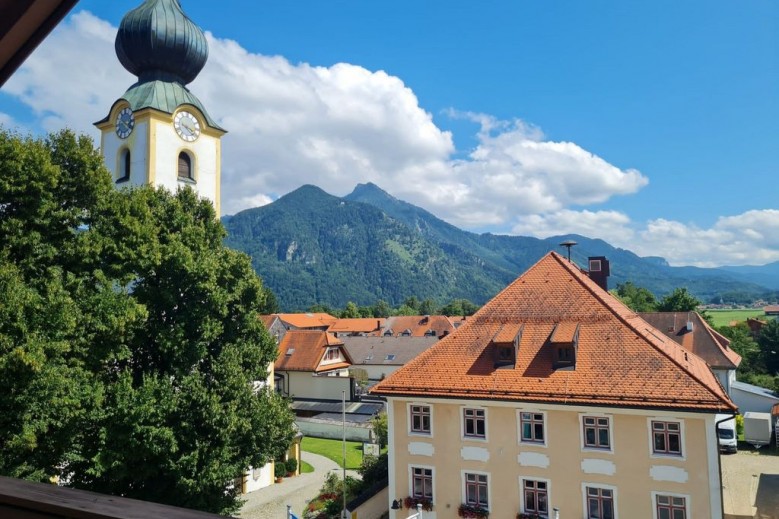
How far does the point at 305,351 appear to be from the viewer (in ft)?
159

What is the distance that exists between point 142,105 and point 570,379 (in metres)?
21.9

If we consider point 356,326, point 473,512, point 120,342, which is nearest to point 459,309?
point 356,326

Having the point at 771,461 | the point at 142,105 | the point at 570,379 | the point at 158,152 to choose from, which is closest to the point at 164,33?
the point at 142,105

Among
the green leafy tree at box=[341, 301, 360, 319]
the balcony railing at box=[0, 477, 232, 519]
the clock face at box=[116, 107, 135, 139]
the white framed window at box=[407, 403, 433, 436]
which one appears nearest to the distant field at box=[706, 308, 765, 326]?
the green leafy tree at box=[341, 301, 360, 319]

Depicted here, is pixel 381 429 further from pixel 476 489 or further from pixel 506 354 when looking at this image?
pixel 506 354

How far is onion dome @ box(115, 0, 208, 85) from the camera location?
27.2 meters

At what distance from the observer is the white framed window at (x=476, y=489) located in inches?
684

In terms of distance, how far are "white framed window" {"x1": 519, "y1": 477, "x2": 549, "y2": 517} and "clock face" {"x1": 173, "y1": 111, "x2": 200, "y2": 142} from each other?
847 inches

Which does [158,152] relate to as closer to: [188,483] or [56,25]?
[188,483]

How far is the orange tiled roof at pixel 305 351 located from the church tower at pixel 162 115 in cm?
2158

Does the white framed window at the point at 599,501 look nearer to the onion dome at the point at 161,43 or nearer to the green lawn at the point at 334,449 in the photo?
the green lawn at the point at 334,449

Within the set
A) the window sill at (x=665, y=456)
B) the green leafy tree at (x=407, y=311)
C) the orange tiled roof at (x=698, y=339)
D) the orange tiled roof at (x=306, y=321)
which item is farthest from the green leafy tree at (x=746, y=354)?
the green leafy tree at (x=407, y=311)

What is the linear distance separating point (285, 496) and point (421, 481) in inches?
Result: 423

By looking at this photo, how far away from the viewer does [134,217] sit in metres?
16.2
